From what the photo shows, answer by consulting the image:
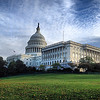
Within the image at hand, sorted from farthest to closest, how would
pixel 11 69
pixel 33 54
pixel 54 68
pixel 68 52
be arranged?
pixel 33 54 → pixel 68 52 → pixel 11 69 → pixel 54 68

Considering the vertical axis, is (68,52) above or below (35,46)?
below

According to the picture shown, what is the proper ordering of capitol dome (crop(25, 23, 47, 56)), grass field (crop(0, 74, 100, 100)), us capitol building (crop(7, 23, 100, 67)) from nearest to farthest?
grass field (crop(0, 74, 100, 100)), us capitol building (crop(7, 23, 100, 67)), capitol dome (crop(25, 23, 47, 56))

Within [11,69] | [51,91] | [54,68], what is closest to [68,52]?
[54,68]

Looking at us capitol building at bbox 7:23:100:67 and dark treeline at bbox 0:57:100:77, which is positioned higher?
us capitol building at bbox 7:23:100:67

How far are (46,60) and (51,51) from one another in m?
10.7

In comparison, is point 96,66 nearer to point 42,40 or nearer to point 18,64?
point 18,64

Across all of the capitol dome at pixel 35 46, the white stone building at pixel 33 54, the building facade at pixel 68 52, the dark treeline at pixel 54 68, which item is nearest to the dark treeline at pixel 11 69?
the dark treeline at pixel 54 68

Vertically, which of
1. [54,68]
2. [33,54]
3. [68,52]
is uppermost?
[33,54]

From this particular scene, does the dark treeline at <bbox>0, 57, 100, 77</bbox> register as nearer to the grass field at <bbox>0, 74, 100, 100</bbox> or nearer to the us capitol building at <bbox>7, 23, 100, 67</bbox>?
the us capitol building at <bbox>7, 23, 100, 67</bbox>

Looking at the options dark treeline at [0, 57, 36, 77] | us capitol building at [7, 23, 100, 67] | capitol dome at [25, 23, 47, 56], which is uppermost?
capitol dome at [25, 23, 47, 56]

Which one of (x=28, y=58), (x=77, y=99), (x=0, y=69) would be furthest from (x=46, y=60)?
(x=77, y=99)

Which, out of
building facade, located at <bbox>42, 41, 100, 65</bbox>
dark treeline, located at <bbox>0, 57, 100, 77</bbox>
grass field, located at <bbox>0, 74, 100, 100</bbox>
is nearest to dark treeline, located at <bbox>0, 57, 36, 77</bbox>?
dark treeline, located at <bbox>0, 57, 100, 77</bbox>

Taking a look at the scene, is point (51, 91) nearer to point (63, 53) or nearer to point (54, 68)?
point (54, 68)

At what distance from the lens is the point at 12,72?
9869 cm
